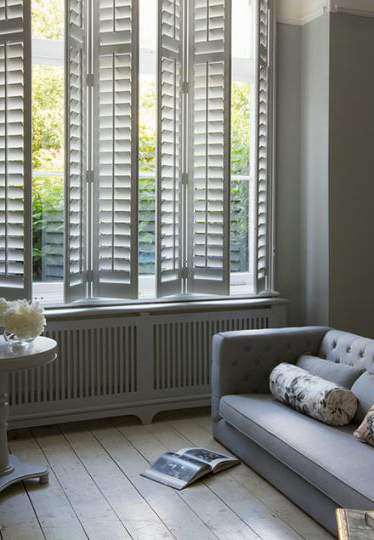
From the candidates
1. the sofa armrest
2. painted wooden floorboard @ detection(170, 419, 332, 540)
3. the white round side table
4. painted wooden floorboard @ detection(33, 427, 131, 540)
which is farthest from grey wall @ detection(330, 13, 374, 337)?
the white round side table

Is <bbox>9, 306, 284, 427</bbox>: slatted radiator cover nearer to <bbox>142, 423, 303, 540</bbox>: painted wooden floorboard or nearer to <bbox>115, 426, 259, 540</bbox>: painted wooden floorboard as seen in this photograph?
<bbox>115, 426, 259, 540</bbox>: painted wooden floorboard

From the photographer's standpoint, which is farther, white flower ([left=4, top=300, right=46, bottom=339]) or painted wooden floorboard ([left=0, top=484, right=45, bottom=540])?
white flower ([left=4, top=300, right=46, bottom=339])

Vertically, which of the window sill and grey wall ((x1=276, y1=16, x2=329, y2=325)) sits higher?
grey wall ((x1=276, y1=16, x2=329, y2=325))

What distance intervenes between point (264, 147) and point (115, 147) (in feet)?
3.54

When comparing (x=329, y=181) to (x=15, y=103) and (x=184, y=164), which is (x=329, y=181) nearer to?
(x=184, y=164)

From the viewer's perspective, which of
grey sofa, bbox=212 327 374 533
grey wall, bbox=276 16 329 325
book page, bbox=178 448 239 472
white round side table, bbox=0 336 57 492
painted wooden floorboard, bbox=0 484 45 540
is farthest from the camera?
grey wall, bbox=276 16 329 325

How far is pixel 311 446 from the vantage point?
2.80m

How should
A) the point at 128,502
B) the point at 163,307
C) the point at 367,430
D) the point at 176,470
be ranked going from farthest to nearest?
1. the point at 163,307
2. the point at 176,470
3. the point at 128,502
4. the point at 367,430

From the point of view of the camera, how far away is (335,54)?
432 cm

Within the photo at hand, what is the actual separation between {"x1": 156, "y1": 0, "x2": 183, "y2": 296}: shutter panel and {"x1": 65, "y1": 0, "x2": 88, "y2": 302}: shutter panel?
0.48 metres

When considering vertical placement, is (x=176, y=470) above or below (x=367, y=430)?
below

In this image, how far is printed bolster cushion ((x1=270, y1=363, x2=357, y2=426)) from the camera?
3041 mm

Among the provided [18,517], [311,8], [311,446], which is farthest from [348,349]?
[311,8]

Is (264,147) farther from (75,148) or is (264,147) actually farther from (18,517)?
(18,517)
